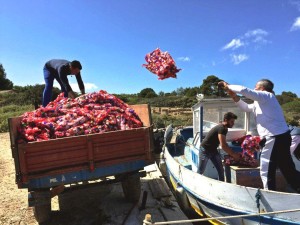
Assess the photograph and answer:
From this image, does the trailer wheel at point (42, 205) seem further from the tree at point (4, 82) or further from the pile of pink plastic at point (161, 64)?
the tree at point (4, 82)

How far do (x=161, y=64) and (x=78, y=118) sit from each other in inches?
133

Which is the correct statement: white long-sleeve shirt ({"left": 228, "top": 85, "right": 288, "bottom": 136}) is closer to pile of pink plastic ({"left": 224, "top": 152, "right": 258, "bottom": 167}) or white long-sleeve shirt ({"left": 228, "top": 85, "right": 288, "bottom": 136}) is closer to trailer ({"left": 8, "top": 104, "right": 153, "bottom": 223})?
pile of pink plastic ({"left": 224, "top": 152, "right": 258, "bottom": 167})

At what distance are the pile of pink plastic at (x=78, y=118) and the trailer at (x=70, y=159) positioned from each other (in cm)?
28

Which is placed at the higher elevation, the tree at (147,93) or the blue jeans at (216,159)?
the tree at (147,93)

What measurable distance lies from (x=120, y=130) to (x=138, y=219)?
185cm

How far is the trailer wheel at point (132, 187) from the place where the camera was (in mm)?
6184

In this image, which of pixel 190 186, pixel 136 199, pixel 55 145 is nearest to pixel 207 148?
pixel 190 186

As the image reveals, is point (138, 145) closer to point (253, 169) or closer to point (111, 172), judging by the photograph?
point (111, 172)

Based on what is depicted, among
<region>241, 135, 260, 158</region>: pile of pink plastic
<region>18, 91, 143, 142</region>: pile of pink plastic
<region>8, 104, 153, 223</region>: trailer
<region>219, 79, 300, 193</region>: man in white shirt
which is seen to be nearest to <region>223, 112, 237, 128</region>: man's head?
<region>241, 135, 260, 158</region>: pile of pink plastic

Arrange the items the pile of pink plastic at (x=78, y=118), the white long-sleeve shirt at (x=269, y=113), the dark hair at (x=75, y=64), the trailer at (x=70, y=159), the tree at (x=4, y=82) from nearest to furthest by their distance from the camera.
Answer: the white long-sleeve shirt at (x=269, y=113) < the trailer at (x=70, y=159) < the pile of pink plastic at (x=78, y=118) < the dark hair at (x=75, y=64) < the tree at (x=4, y=82)

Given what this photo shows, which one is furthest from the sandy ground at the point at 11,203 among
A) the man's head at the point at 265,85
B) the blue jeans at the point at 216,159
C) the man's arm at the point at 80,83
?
the man's head at the point at 265,85

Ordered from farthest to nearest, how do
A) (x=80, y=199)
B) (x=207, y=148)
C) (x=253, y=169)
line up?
(x=80, y=199)
(x=207, y=148)
(x=253, y=169)

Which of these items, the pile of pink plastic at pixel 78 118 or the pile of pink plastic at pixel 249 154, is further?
the pile of pink plastic at pixel 249 154

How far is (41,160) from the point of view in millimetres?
4699
